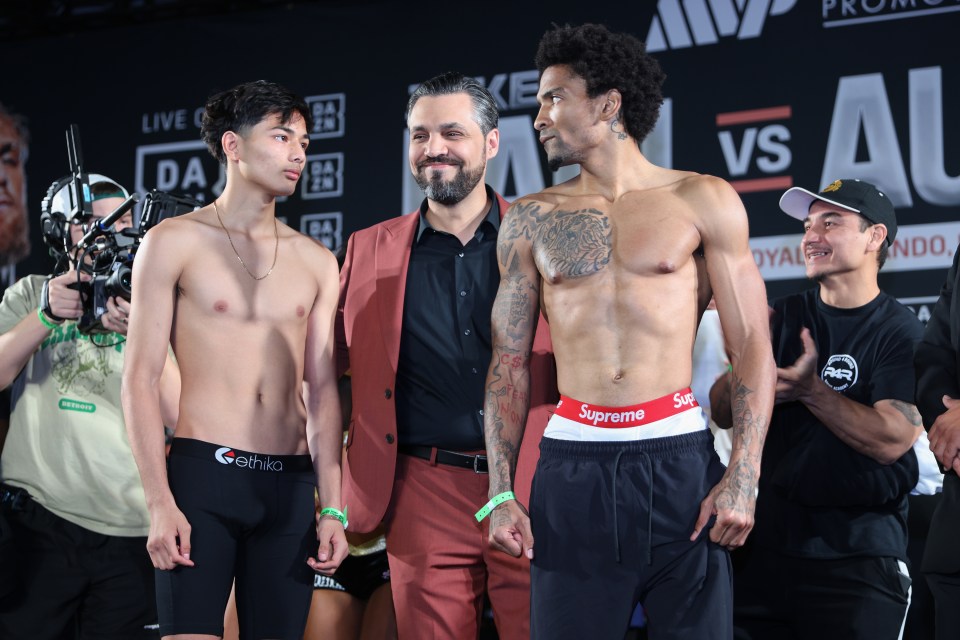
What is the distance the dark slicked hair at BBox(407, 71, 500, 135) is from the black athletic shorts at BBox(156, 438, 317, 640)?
3.67ft

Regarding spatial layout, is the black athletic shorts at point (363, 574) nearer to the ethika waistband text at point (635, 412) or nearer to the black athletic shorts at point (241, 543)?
the black athletic shorts at point (241, 543)

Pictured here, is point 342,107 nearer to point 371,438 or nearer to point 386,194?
point 386,194

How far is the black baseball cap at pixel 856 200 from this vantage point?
346 cm

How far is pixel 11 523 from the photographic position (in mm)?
3436

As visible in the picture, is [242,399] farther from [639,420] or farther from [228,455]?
[639,420]

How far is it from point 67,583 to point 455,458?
144cm

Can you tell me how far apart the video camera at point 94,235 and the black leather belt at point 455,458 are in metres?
0.91

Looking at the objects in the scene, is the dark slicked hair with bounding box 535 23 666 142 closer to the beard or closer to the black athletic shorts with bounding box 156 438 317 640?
the beard

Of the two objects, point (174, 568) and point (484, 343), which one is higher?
point (484, 343)

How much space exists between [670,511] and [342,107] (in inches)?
137

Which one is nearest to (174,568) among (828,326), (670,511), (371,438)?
(371,438)

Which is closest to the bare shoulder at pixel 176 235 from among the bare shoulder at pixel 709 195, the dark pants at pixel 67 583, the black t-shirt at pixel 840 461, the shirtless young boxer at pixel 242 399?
the shirtless young boxer at pixel 242 399

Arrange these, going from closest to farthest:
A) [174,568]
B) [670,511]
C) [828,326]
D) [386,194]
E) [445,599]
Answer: [670,511] < [174,568] < [445,599] < [828,326] < [386,194]

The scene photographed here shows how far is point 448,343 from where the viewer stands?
9.58 ft
